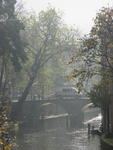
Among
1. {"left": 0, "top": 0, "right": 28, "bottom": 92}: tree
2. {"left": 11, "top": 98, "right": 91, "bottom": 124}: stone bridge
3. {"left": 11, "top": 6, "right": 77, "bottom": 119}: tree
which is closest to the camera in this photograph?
{"left": 0, "top": 0, "right": 28, "bottom": 92}: tree

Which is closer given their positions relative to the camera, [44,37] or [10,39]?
[10,39]

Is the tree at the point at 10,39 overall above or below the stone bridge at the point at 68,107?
above

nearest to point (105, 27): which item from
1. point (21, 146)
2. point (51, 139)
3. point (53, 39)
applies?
point (21, 146)

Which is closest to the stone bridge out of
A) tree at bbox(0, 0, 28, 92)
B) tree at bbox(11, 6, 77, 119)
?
tree at bbox(11, 6, 77, 119)

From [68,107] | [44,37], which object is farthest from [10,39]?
[68,107]

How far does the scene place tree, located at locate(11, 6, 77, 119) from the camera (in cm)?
3697

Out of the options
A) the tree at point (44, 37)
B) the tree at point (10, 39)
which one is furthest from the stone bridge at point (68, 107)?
the tree at point (10, 39)

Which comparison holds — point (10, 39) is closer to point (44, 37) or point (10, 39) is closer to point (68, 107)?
point (44, 37)

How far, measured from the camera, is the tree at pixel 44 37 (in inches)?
1455

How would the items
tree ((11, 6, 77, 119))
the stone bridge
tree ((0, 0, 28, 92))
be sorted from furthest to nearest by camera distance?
1. the stone bridge
2. tree ((11, 6, 77, 119))
3. tree ((0, 0, 28, 92))

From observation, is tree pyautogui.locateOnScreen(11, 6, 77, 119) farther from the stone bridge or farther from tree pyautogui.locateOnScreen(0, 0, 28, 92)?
tree pyautogui.locateOnScreen(0, 0, 28, 92)

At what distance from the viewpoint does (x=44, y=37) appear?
38.7 metres

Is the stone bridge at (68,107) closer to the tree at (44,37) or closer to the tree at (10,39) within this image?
the tree at (44,37)

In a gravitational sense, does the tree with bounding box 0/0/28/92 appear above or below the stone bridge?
above
